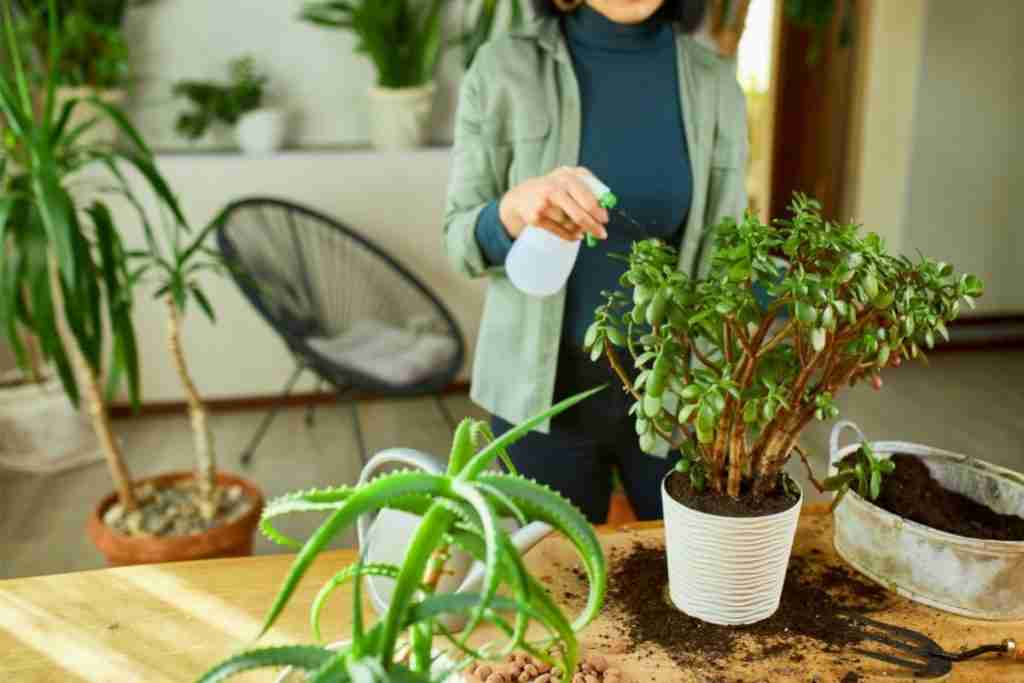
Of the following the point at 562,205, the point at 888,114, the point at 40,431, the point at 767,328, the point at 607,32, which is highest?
the point at 607,32

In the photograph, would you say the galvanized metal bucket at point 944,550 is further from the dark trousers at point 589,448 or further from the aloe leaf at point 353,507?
the aloe leaf at point 353,507

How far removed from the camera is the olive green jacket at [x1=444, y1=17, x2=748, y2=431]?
4.45 feet

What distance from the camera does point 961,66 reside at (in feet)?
13.5

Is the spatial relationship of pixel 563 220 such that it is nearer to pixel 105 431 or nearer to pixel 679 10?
pixel 679 10

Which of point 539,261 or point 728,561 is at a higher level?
point 539,261

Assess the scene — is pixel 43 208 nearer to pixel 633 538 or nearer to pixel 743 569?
pixel 633 538

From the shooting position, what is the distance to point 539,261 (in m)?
1.27

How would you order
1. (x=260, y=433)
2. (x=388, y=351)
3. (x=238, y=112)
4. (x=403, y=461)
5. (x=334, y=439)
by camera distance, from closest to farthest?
(x=403, y=461), (x=388, y=351), (x=260, y=433), (x=334, y=439), (x=238, y=112)

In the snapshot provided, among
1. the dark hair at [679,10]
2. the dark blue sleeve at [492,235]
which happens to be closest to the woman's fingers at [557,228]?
the dark blue sleeve at [492,235]

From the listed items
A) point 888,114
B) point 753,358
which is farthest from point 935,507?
point 888,114

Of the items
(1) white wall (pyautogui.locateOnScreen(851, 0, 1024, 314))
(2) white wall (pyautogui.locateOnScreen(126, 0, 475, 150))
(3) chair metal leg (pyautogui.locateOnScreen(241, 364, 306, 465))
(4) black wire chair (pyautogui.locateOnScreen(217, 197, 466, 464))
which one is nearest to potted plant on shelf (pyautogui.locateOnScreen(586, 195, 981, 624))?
(4) black wire chair (pyautogui.locateOnScreen(217, 197, 466, 464))

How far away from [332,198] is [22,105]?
1.65 meters

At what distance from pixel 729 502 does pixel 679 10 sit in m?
0.83

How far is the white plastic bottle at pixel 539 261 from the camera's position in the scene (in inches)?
47.9
